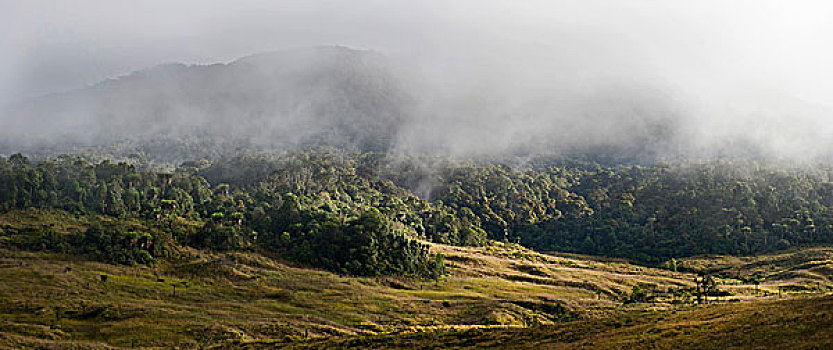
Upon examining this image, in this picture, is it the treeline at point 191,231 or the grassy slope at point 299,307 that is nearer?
the grassy slope at point 299,307

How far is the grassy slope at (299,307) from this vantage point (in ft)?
210

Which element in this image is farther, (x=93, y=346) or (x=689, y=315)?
(x=93, y=346)

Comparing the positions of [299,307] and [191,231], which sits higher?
[191,231]

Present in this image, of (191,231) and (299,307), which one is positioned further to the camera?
(191,231)

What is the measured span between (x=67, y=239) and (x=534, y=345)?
117 metres

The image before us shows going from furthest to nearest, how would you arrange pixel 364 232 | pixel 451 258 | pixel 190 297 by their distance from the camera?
pixel 451 258
pixel 364 232
pixel 190 297

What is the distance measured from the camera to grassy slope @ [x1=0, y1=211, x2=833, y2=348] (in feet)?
210

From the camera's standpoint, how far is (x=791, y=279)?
528ft

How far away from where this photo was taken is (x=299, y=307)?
10850 centimetres

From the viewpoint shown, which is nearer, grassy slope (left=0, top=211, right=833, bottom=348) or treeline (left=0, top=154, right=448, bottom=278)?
grassy slope (left=0, top=211, right=833, bottom=348)

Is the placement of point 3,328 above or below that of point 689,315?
below

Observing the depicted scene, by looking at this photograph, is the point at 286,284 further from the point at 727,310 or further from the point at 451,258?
the point at 727,310

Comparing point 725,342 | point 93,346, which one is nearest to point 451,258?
point 93,346

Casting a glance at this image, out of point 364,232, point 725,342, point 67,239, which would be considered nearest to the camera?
point 725,342
